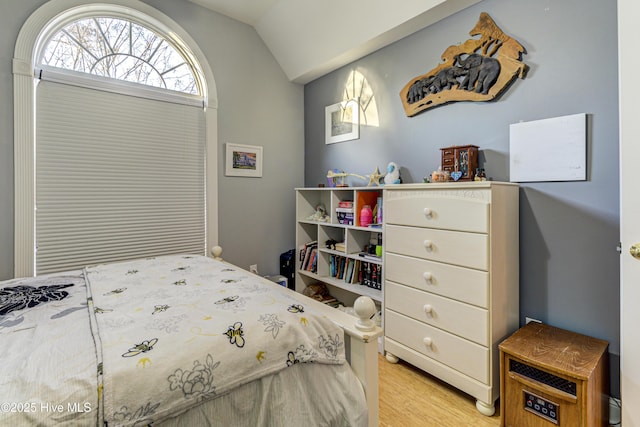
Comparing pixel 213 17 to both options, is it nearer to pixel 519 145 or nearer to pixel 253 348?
pixel 519 145

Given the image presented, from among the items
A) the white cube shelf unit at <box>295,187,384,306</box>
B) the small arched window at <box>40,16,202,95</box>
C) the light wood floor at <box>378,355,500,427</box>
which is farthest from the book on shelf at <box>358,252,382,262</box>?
the small arched window at <box>40,16,202,95</box>

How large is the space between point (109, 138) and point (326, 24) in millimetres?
2072

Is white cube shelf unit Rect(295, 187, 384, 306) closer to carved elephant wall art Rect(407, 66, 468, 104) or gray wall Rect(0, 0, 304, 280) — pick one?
gray wall Rect(0, 0, 304, 280)

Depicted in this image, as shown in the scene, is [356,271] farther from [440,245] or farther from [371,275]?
[440,245]

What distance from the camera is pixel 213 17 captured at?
295 cm

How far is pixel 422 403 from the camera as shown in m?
1.74

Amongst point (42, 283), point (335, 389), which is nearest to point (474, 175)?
point (335, 389)

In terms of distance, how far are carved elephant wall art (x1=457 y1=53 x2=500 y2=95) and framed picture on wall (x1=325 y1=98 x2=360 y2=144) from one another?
41.7 inches

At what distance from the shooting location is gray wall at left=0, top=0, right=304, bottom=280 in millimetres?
2975

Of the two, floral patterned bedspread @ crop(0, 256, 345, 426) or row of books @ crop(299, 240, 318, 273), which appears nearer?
floral patterned bedspread @ crop(0, 256, 345, 426)

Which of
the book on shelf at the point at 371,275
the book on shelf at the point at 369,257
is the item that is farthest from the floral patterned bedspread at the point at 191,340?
the book on shelf at the point at 371,275

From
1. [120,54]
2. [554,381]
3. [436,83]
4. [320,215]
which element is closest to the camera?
[554,381]

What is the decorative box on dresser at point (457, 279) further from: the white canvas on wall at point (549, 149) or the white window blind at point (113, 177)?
the white window blind at point (113, 177)

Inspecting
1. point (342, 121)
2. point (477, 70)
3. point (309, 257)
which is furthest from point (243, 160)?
point (477, 70)
